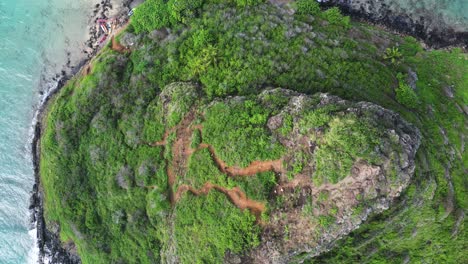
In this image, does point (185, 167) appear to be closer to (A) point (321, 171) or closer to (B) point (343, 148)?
(A) point (321, 171)

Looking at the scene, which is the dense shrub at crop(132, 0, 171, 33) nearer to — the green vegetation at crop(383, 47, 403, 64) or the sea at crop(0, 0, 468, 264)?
the sea at crop(0, 0, 468, 264)

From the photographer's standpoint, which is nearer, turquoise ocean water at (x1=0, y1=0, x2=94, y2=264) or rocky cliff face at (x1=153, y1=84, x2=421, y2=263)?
rocky cliff face at (x1=153, y1=84, x2=421, y2=263)

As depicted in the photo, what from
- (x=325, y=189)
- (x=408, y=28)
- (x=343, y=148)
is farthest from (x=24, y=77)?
(x=408, y=28)

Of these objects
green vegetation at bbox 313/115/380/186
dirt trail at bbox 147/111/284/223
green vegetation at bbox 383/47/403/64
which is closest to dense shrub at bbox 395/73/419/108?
green vegetation at bbox 383/47/403/64

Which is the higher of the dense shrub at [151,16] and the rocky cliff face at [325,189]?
the dense shrub at [151,16]

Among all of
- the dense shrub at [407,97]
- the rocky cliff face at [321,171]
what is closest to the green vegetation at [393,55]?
the dense shrub at [407,97]

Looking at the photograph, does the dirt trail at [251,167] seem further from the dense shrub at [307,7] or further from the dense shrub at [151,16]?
the dense shrub at [307,7]
